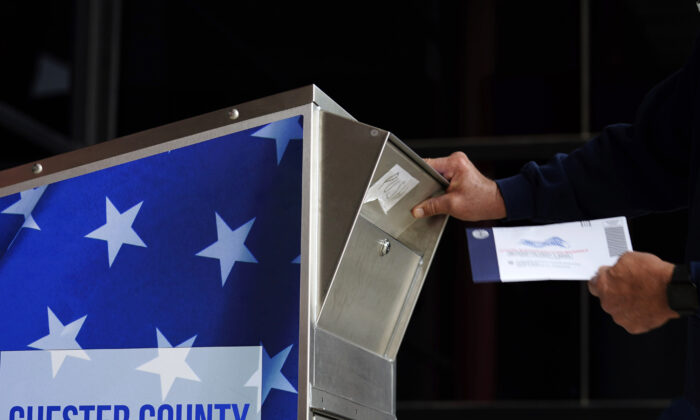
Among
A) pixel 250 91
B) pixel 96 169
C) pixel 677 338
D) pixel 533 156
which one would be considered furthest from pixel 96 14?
pixel 96 169

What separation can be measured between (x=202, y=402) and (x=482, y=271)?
557 mm

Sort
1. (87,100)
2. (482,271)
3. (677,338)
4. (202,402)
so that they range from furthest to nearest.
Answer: (87,100), (677,338), (482,271), (202,402)

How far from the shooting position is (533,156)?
4.86 metres

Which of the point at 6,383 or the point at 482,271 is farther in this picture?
the point at 482,271

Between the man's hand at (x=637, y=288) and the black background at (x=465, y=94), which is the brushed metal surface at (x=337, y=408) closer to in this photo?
Result: the man's hand at (x=637, y=288)

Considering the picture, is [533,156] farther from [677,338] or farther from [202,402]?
[202,402]

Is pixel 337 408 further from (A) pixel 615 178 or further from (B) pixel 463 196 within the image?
(A) pixel 615 178

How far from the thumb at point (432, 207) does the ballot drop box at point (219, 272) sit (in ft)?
0.07

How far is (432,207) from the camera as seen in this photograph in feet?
5.70

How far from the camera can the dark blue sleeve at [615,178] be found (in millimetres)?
1940

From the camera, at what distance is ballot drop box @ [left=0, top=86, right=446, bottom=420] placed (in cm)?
148

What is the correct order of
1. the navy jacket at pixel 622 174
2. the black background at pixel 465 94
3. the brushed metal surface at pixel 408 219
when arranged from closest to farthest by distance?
the brushed metal surface at pixel 408 219
the navy jacket at pixel 622 174
the black background at pixel 465 94

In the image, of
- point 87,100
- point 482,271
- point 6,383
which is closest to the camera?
point 6,383

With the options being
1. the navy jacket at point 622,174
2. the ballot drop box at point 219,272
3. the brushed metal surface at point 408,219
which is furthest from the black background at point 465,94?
the ballot drop box at point 219,272
